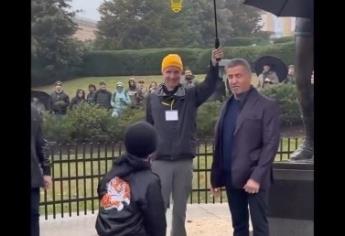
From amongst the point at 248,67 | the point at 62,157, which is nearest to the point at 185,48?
the point at 248,67

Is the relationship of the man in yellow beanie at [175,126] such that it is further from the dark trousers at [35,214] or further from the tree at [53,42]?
the dark trousers at [35,214]

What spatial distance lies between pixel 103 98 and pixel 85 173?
3.96 feet

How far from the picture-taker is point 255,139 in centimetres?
275

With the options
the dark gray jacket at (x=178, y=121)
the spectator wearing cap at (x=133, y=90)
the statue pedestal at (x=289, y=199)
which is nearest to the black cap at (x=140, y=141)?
the spectator wearing cap at (x=133, y=90)

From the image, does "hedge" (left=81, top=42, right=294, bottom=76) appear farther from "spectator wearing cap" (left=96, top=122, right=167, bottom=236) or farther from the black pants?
the black pants

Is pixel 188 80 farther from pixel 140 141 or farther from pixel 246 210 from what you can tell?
pixel 140 141

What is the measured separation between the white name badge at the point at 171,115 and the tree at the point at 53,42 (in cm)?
87

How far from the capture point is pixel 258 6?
2682 mm

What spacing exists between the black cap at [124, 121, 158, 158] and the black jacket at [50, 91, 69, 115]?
9.9 inches

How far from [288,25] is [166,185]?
3.17 feet

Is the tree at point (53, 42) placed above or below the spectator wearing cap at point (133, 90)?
above

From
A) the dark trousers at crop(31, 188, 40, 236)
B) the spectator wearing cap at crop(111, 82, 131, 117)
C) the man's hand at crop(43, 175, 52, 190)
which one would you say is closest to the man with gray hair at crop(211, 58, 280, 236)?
the spectator wearing cap at crop(111, 82, 131, 117)

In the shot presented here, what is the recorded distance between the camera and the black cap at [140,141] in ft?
6.72
